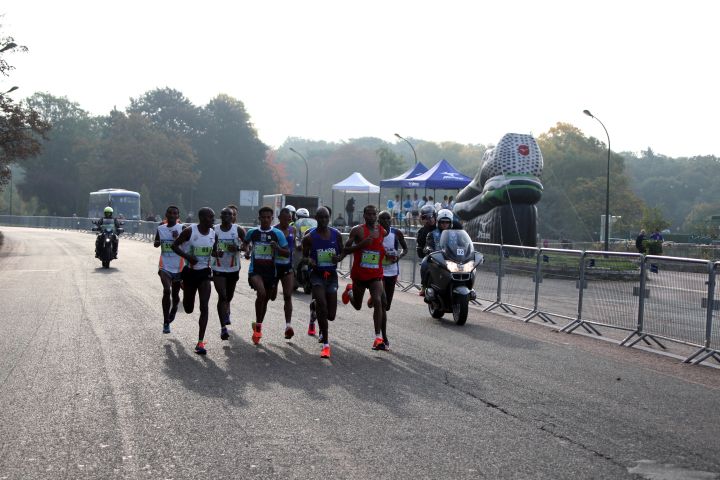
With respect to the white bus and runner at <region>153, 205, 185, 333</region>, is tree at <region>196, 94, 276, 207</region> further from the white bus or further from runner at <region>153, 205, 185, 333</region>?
runner at <region>153, 205, 185, 333</region>

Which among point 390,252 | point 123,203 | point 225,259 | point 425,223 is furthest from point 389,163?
point 225,259

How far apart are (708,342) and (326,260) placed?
470cm

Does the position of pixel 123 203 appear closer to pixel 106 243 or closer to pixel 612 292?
pixel 106 243

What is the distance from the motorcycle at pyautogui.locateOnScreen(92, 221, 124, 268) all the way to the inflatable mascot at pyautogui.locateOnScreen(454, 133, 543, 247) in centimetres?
1484

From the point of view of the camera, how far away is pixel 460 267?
1383 centimetres

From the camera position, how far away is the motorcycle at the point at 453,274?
13.7 m

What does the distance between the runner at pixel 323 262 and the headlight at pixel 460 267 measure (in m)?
3.73

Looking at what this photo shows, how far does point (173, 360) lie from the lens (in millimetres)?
9602

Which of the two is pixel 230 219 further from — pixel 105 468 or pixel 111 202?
pixel 111 202

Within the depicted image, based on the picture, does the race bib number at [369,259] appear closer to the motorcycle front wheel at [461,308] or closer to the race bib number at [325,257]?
the race bib number at [325,257]

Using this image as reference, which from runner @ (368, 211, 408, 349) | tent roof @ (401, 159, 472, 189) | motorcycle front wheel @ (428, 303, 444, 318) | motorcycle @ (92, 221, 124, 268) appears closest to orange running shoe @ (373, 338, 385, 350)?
runner @ (368, 211, 408, 349)

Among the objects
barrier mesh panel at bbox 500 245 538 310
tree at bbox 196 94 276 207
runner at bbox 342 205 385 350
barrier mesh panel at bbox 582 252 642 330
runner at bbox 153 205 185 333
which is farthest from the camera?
tree at bbox 196 94 276 207

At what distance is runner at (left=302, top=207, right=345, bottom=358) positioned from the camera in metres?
10.3

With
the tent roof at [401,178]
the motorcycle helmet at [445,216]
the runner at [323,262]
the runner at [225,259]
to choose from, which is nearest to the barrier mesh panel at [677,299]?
the motorcycle helmet at [445,216]
